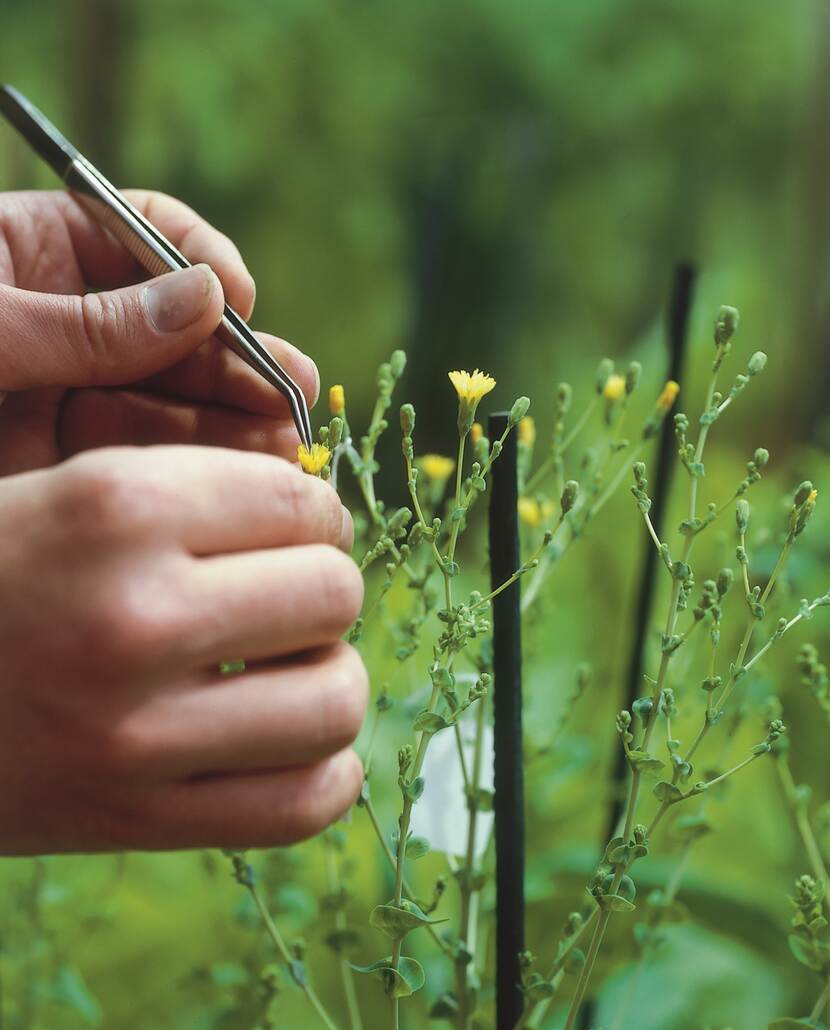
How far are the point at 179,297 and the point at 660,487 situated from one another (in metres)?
0.22

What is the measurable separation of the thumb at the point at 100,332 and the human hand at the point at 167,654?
0.36 ft

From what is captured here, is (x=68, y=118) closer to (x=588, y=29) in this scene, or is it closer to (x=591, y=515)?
(x=588, y=29)

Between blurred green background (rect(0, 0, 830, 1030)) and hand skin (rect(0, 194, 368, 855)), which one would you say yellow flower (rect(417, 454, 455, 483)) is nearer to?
hand skin (rect(0, 194, 368, 855))

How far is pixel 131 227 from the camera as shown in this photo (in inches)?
14.0

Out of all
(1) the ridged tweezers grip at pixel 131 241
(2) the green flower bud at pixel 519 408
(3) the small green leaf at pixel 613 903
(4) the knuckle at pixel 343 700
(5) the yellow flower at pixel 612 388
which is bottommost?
(3) the small green leaf at pixel 613 903

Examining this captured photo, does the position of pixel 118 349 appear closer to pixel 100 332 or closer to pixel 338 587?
pixel 100 332

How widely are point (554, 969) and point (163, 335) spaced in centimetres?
25

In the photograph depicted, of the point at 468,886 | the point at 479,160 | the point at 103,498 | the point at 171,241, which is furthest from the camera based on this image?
the point at 479,160

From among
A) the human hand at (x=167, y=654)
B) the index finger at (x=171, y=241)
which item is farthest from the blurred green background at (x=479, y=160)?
the human hand at (x=167, y=654)

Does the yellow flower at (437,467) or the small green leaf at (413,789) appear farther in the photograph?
the yellow flower at (437,467)

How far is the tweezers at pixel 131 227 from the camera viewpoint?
1.11 ft

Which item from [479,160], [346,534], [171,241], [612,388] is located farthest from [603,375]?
[479,160]

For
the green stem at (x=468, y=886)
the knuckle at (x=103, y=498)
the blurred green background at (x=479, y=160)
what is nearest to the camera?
the knuckle at (x=103, y=498)

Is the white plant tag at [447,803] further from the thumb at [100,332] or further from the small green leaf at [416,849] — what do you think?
the thumb at [100,332]
